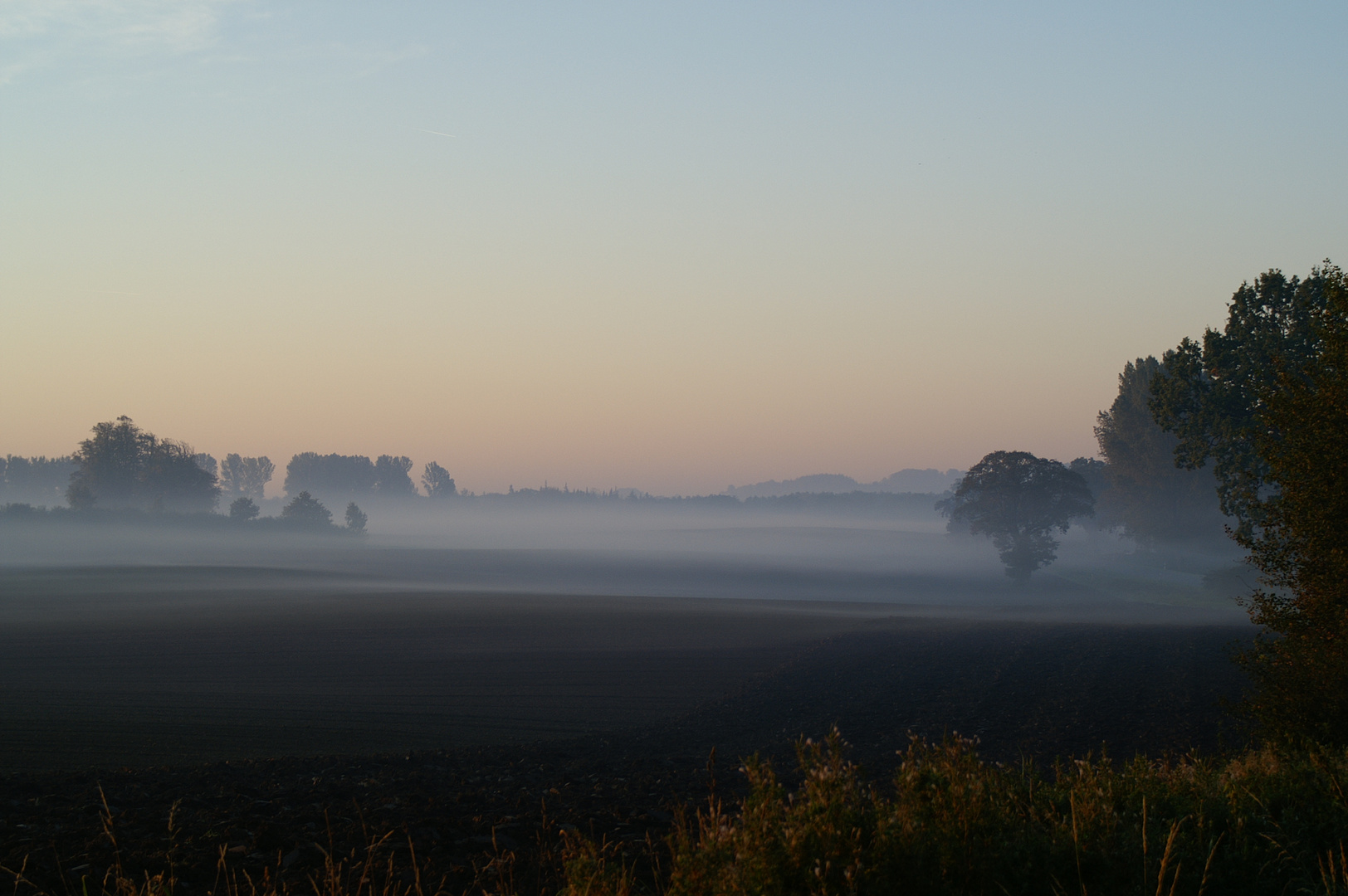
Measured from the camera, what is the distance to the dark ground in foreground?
7.80 metres

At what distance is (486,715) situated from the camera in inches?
639

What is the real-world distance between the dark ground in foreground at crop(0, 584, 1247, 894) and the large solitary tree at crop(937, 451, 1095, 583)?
29.5 m

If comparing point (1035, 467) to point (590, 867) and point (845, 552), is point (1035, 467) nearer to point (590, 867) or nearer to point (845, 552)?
point (845, 552)

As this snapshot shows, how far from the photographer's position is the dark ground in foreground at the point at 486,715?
7.80m

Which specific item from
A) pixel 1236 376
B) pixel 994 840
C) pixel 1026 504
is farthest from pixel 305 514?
pixel 994 840

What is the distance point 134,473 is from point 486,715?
117 meters

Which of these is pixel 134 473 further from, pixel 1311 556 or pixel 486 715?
pixel 1311 556

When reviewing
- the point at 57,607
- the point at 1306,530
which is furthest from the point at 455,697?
the point at 57,607

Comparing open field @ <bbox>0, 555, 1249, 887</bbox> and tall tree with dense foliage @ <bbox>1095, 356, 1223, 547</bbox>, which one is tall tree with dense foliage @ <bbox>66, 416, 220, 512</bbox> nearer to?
open field @ <bbox>0, 555, 1249, 887</bbox>

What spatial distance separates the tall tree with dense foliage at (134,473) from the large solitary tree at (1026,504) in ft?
330

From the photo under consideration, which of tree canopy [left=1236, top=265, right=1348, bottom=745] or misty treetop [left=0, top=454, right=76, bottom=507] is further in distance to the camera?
misty treetop [left=0, top=454, right=76, bottom=507]

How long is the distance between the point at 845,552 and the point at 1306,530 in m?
93.3

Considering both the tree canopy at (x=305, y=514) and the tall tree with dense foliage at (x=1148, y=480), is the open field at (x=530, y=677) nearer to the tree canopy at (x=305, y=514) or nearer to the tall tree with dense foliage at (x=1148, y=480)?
the tall tree with dense foliage at (x=1148, y=480)

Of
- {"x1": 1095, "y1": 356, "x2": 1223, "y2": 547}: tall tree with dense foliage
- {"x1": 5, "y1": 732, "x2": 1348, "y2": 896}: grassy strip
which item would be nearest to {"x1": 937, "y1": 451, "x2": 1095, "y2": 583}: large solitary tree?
{"x1": 1095, "y1": 356, "x2": 1223, "y2": 547}: tall tree with dense foliage
